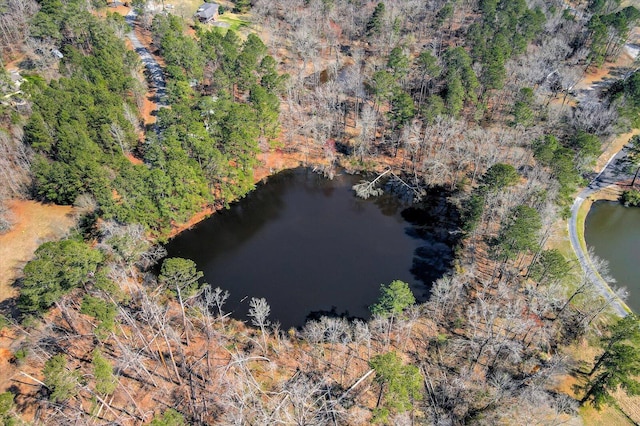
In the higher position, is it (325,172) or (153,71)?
(153,71)

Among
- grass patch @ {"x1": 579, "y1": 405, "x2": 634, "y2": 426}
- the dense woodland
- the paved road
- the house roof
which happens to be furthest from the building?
grass patch @ {"x1": 579, "y1": 405, "x2": 634, "y2": 426}

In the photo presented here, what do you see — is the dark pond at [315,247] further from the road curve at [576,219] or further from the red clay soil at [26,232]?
the road curve at [576,219]

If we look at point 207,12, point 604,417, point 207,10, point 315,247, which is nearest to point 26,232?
point 315,247

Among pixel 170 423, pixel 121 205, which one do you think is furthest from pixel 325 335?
pixel 121 205

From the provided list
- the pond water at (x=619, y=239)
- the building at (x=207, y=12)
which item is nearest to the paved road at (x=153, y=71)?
the building at (x=207, y=12)

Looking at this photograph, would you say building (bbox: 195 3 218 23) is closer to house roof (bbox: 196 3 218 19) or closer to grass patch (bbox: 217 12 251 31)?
house roof (bbox: 196 3 218 19)

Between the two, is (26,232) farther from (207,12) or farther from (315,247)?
(207,12)
